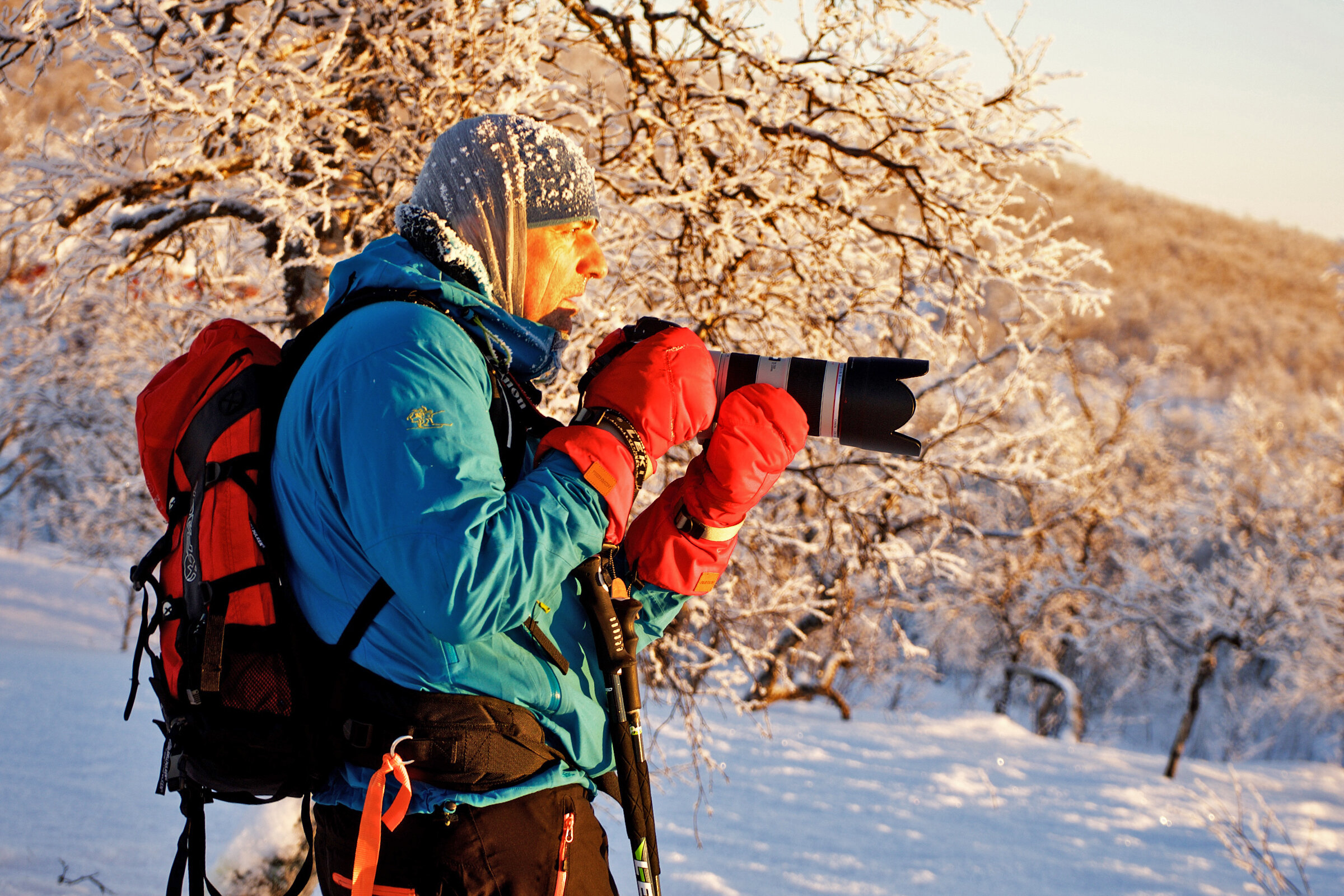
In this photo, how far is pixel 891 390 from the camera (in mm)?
1549

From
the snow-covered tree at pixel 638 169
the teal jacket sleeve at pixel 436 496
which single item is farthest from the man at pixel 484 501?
the snow-covered tree at pixel 638 169

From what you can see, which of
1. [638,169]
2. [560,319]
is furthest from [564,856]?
[638,169]

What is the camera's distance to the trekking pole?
144 cm

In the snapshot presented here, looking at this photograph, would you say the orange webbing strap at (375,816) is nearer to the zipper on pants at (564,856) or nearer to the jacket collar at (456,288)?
the zipper on pants at (564,856)

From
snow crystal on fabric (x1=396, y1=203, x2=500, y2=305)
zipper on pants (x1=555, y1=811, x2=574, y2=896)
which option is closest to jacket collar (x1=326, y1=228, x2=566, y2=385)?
snow crystal on fabric (x1=396, y1=203, x2=500, y2=305)

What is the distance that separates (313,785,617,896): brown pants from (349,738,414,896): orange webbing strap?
3 centimetres

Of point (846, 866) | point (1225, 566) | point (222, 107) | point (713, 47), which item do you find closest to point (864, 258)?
point (713, 47)

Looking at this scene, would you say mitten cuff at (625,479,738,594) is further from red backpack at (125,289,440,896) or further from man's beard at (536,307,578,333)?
red backpack at (125,289,440,896)

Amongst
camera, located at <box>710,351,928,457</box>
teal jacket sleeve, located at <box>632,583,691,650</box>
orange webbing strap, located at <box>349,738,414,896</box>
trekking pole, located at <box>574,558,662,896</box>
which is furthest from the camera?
teal jacket sleeve, located at <box>632,583,691,650</box>

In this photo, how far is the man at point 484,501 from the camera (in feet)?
3.64

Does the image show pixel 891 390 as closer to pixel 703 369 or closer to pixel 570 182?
pixel 703 369

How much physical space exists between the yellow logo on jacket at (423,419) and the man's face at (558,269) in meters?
0.38

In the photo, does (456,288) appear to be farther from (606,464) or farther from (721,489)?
(721,489)

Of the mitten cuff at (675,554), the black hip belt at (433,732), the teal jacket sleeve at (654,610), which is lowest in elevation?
the black hip belt at (433,732)
